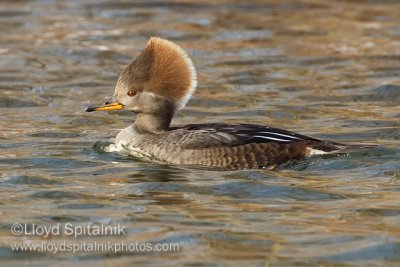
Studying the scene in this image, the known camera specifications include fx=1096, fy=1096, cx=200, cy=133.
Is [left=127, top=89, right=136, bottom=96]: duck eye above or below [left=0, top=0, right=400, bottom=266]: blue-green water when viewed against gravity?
above

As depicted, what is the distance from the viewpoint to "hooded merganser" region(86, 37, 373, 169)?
9.39 metres

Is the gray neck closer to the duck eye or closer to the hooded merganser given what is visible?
the hooded merganser

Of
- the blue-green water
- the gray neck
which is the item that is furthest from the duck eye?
the blue-green water

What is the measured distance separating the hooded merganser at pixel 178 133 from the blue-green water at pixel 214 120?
14 cm

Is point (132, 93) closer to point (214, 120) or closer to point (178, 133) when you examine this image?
point (178, 133)

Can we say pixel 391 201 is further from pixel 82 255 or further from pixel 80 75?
pixel 80 75

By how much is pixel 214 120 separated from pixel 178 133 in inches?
93.8

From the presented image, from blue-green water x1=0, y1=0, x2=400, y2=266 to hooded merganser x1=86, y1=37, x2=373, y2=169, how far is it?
0.46 ft

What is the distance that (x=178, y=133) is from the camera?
9664 mm

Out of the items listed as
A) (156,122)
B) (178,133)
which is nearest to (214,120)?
(156,122)

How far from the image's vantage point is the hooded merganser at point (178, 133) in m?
9.39

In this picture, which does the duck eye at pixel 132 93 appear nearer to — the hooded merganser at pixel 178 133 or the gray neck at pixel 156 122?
the hooded merganser at pixel 178 133

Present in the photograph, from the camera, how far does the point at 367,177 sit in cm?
911

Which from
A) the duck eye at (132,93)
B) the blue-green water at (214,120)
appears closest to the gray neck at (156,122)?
the duck eye at (132,93)
